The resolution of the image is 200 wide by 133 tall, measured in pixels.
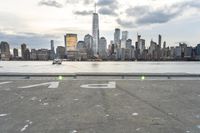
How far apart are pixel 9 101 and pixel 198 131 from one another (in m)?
5.60

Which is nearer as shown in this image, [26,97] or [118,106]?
[118,106]

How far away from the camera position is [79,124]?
4.97m

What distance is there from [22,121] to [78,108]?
172 centimetres

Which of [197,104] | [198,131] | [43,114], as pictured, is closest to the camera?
[198,131]

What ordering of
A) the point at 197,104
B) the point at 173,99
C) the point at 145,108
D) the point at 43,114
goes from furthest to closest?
the point at 173,99, the point at 197,104, the point at 145,108, the point at 43,114

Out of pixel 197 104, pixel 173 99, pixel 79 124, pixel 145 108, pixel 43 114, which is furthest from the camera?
pixel 173 99

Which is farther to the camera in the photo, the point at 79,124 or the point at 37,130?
the point at 79,124

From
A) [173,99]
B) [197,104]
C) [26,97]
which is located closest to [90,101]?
[26,97]

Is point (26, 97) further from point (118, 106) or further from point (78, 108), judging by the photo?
point (118, 106)

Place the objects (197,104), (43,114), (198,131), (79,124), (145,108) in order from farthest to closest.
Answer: (197,104)
(145,108)
(43,114)
(79,124)
(198,131)

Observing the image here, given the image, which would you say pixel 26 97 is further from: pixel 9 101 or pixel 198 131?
pixel 198 131

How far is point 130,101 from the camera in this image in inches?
291

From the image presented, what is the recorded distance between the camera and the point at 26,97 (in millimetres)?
8031

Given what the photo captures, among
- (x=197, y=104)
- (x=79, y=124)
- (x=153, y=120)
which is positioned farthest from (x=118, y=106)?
(x=197, y=104)
